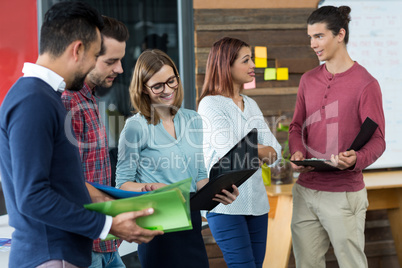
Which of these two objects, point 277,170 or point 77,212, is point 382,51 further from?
point 77,212

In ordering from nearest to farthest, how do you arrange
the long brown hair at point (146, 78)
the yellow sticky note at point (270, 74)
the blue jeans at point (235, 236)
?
1. the long brown hair at point (146, 78)
2. the blue jeans at point (235, 236)
3. the yellow sticky note at point (270, 74)

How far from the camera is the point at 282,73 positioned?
11.0 ft

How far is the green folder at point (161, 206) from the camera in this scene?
3.47 ft

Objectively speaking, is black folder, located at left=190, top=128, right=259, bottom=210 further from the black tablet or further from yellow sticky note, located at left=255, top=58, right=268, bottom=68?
yellow sticky note, located at left=255, top=58, right=268, bottom=68

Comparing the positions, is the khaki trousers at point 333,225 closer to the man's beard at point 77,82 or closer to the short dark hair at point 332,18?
the short dark hair at point 332,18

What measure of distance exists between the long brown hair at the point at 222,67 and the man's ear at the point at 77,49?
111 centimetres

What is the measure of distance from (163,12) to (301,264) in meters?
2.08

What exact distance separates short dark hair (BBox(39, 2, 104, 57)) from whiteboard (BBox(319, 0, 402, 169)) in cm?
269

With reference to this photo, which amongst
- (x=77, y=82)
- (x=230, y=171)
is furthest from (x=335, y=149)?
(x=77, y=82)

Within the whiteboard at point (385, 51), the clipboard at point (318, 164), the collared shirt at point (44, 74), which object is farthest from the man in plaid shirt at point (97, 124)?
the whiteboard at point (385, 51)

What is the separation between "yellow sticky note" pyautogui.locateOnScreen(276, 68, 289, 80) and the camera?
3.34 metres

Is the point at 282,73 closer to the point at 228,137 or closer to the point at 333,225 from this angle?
the point at 228,137

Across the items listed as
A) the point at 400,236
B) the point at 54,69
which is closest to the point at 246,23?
the point at 400,236

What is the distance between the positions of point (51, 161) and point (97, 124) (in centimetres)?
40
